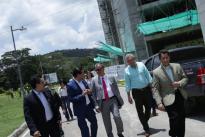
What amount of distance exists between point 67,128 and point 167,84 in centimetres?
930

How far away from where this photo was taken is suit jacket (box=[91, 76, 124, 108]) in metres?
10.8

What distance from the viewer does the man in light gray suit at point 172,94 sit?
863cm

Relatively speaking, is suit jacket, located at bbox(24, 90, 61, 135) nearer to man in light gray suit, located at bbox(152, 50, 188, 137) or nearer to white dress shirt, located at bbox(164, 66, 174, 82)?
man in light gray suit, located at bbox(152, 50, 188, 137)

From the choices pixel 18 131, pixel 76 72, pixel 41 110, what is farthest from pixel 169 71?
pixel 18 131

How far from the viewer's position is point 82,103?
10539 mm

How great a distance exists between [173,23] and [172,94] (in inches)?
1637

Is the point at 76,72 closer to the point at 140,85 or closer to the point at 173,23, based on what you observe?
the point at 140,85

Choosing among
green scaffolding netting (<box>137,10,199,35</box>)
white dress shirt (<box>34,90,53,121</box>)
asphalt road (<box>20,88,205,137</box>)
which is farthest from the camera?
green scaffolding netting (<box>137,10,199,35</box>)

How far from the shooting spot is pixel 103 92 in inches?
424

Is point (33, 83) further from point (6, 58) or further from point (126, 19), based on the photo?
point (6, 58)

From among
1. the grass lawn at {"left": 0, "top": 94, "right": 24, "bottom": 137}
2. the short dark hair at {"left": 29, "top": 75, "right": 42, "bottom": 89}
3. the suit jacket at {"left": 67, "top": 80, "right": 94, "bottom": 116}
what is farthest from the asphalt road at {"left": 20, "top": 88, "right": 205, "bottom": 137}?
the grass lawn at {"left": 0, "top": 94, "right": 24, "bottom": 137}

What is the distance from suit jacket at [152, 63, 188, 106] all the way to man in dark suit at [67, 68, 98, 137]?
217 cm

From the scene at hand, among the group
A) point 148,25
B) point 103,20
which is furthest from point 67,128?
point 103,20

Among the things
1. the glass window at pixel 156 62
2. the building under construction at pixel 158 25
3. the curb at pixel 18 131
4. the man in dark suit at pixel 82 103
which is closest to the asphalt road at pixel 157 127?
the glass window at pixel 156 62
